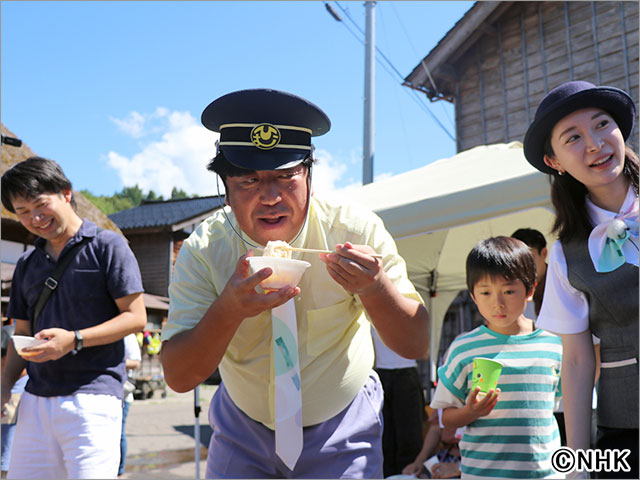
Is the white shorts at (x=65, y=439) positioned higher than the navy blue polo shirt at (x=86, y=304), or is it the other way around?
the navy blue polo shirt at (x=86, y=304)

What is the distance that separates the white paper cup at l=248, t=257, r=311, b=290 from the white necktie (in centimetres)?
23

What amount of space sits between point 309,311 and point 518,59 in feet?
29.2

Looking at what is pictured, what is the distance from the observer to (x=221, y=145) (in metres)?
1.72

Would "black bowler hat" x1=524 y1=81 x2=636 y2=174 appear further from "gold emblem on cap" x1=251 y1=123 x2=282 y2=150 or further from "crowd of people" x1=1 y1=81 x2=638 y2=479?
"gold emblem on cap" x1=251 y1=123 x2=282 y2=150

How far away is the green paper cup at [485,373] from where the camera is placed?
219 centimetres

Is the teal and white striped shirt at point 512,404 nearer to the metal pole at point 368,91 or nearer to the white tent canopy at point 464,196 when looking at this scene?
the white tent canopy at point 464,196

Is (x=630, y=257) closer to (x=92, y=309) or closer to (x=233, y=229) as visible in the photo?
(x=233, y=229)

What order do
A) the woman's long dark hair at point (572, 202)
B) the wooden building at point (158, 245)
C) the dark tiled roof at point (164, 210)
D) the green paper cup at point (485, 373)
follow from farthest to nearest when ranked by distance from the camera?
1. the dark tiled roof at point (164, 210)
2. the wooden building at point (158, 245)
3. the green paper cup at point (485, 373)
4. the woman's long dark hair at point (572, 202)

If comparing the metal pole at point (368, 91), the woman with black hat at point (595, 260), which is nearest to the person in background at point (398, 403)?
the woman with black hat at point (595, 260)

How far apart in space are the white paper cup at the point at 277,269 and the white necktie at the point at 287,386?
0.23m

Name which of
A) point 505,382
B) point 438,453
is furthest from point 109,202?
point 505,382

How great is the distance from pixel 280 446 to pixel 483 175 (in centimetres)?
281

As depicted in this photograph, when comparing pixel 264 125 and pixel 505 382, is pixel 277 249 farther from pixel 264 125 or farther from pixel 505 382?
pixel 505 382

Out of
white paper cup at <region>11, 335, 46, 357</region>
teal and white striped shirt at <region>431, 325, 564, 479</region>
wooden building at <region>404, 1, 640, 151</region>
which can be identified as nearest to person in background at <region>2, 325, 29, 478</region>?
white paper cup at <region>11, 335, 46, 357</region>
